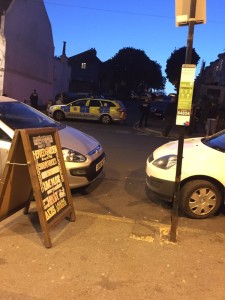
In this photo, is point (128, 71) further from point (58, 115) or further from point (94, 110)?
point (94, 110)

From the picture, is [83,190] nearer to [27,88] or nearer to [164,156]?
[164,156]

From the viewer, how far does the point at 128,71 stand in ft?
245

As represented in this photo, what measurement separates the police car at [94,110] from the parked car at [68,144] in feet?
49.0

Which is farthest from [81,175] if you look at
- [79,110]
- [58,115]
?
[58,115]

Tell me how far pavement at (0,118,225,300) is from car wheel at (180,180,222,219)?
35 centimetres

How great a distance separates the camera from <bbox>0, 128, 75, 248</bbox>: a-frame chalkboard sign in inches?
158

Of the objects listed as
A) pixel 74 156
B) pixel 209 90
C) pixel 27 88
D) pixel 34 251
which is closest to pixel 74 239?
pixel 34 251

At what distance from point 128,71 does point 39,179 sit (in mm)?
72344

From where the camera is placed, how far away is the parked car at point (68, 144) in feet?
17.9

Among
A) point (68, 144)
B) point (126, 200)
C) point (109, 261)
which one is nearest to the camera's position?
point (109, 261)

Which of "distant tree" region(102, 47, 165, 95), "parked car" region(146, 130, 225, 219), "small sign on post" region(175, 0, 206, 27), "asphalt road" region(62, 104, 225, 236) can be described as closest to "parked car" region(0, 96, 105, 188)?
"asphalt road" region(62, 104, 225, 236)

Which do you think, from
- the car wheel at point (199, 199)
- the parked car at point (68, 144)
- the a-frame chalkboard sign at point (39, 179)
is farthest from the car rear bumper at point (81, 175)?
the car wheel at point (199, 199)

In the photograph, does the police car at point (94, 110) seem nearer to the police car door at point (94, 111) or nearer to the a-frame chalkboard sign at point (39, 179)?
the police car door at point (94, 111)

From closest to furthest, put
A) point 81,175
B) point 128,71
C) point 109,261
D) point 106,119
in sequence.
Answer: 1. point 109,261
2. point 81,175
3. point 106,119
4. point 128,71
